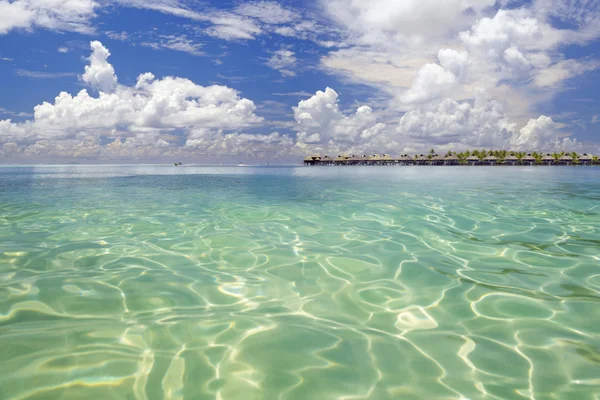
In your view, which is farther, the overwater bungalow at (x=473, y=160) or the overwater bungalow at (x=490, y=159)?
the overwater bungalow at (x=473, y=160)

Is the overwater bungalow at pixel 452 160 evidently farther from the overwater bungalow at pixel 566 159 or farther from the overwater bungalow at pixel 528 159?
the overwater bungalow at pixel 566 159

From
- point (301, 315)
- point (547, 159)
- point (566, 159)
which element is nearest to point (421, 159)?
point (547, 159)

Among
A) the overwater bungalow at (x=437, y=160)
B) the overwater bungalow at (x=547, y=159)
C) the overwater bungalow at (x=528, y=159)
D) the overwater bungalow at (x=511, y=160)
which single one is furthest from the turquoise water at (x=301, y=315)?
the overwater bungalow at (x=547, y=159)

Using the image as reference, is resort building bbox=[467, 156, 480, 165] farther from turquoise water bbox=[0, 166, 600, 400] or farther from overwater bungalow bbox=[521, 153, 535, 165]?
turquoise water bbox=[0, 166, 600, 400]

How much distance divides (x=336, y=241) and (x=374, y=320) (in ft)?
8.51

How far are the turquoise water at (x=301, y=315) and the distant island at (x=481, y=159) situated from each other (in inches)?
5046

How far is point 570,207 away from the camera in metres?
9.34

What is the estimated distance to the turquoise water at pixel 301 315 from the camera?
207 centimetres

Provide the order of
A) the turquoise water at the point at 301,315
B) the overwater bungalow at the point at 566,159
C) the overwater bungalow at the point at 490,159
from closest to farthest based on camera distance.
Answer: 1. the turquoise water at the point at 301,315
2. the overwater bungalow at the point at 566,159
3. the overwater bungalow at the point at 490,159

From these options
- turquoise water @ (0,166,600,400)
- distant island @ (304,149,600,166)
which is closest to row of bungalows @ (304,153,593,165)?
distant island @ (304,149,600,166)

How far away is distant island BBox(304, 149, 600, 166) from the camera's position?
4614 inches

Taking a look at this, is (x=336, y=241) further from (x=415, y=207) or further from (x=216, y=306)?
(x=415, y=207)

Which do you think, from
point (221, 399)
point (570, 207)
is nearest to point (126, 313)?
point (221, 399)

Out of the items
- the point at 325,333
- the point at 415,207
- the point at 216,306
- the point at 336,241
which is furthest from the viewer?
the point at 415,207
